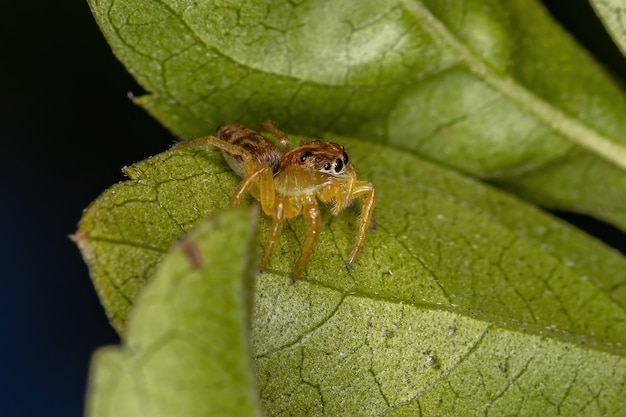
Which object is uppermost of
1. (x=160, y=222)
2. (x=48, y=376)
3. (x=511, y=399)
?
(x=160, y=222)

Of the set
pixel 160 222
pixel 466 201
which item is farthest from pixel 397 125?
pixel 160 222

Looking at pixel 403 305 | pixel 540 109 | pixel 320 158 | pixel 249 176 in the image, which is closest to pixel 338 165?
pixel 320 158

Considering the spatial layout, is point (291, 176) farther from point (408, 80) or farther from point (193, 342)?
point (193, 342)

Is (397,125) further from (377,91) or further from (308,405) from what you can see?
(308,405)

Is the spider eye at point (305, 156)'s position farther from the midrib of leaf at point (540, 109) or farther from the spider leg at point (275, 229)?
the midrib of leaf at point (540, 109)

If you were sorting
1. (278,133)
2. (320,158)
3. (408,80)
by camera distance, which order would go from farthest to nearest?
(408,80), (278,133), (320,158)

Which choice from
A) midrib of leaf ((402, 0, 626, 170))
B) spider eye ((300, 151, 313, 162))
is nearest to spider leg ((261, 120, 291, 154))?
spider eye ((300, 151, 313, 162))
